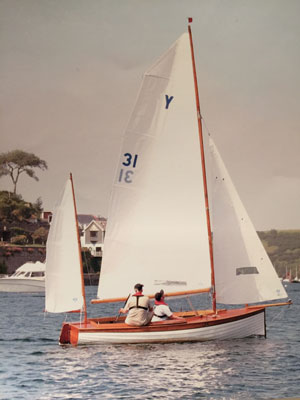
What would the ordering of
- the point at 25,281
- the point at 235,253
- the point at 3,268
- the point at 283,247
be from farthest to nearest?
the point at 25,281, the point at 3,268, the point at 283,247, the point at 235,253

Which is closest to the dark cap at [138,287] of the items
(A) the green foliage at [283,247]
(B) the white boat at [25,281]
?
(A) the green foliage at [283,247]

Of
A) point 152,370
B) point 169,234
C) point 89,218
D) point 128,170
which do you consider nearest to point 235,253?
→ point 169,234

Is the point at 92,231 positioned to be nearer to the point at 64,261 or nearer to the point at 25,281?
the point at 64,261

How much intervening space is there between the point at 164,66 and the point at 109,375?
3630mm

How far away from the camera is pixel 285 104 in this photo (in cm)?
934

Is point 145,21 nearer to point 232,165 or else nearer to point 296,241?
point 232,165

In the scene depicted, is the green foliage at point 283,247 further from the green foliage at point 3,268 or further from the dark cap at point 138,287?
the green foliage at point 3,268

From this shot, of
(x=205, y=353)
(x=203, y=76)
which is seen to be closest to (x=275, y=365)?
(x=205, y=353)

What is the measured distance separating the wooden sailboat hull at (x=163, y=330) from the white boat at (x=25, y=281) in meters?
8.00

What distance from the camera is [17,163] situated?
7.91m

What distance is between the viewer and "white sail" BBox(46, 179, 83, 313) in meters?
8.73

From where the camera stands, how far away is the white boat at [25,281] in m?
17.3

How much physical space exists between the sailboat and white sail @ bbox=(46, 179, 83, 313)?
0.01 m

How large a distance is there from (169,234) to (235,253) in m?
0.88
